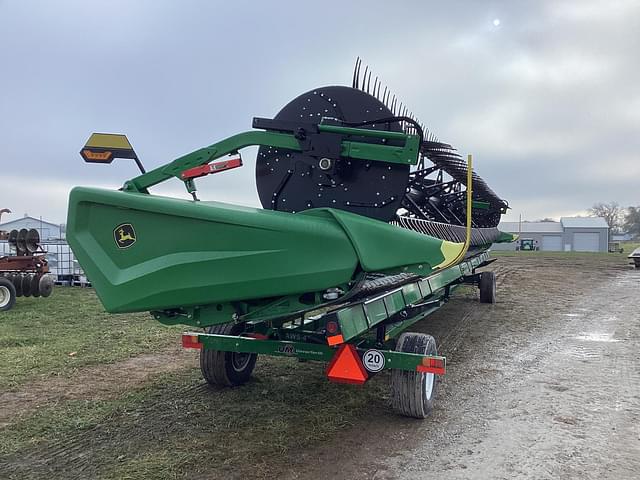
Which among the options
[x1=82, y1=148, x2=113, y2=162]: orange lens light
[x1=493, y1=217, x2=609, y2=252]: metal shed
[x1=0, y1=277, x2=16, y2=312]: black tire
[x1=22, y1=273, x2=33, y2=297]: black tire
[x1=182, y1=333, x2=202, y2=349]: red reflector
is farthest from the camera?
[x1=493, y1=217, x2=609, y2=252]: metal shed

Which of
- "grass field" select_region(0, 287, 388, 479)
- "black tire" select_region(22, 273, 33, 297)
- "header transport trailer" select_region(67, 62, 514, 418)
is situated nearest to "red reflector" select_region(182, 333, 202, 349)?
"header transport trailer" select_region(67, 62, 514, 418)

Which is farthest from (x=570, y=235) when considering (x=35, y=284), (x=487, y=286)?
(x=35, y=284)

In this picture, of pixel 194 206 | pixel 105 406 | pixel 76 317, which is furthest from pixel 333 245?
pixel 76 317

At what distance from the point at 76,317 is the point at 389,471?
7430mm

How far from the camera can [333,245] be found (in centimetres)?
305

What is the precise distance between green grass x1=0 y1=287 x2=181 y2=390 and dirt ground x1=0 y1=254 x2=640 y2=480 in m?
0.46

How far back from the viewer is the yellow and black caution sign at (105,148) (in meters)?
3.44

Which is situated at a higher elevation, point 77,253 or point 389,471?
point 77,253

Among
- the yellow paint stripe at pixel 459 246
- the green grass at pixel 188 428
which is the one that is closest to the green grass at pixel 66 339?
the green grass at pixel 188 428

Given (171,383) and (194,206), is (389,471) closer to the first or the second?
(194,206)

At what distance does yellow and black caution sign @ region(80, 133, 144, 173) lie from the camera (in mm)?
3443

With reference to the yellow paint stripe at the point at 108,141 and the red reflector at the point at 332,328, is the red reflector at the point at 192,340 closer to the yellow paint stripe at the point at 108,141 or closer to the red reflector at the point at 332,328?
the red reflector at the point at 332,328

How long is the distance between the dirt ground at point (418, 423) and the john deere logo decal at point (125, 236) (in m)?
1.42

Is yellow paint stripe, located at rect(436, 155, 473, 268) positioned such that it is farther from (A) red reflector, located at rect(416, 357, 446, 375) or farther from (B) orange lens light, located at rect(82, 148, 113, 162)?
(B) orange lens light, located at rect(82, 148, 113, 162)
